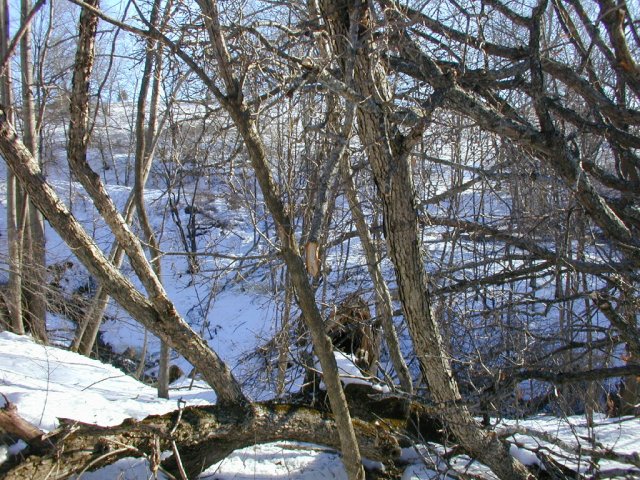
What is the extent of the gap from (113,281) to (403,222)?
1.69 m

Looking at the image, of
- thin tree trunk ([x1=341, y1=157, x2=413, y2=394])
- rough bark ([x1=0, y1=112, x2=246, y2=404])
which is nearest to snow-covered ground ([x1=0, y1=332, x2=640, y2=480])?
rough bark ([x1=0, y1=112, x2=246, y2=404])

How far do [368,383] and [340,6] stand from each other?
9.09 ft

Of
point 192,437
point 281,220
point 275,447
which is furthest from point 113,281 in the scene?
point 275,447

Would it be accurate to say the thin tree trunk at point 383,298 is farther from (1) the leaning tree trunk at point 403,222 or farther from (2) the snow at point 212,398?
(1) the leaning tree trunk at point 403,222

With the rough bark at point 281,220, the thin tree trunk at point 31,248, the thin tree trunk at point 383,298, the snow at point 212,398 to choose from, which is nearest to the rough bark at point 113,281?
the snow at point 212,398

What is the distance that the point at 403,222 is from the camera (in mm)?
3346

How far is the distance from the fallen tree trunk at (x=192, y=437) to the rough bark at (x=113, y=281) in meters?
0.20

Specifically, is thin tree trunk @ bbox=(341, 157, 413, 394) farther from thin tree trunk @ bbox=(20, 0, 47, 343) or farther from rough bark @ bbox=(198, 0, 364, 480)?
thin tree trunk @ bbox=(20, 0, 47, 343)

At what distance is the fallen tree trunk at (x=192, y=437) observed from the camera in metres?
2.90

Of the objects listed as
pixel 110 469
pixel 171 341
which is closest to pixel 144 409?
pixel 110 469

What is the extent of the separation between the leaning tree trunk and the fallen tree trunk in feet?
1.90

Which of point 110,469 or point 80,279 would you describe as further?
point 80,279

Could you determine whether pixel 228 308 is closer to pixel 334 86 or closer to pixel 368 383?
pixel 368 383

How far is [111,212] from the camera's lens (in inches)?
130
